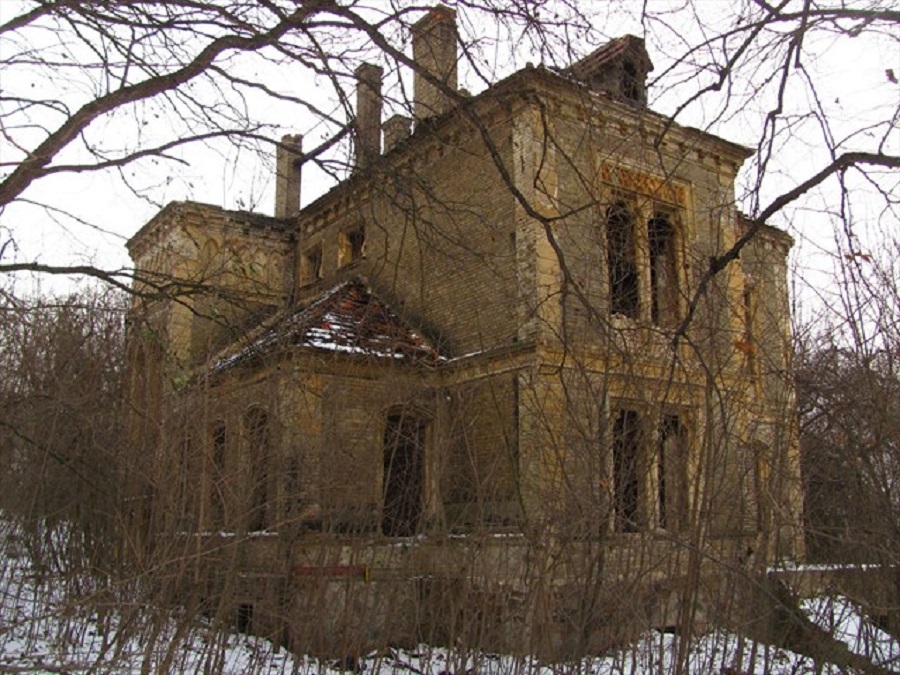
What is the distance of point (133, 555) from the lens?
7.98m

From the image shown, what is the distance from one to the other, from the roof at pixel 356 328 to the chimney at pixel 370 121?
5.59 metres

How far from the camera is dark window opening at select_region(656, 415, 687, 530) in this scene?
6.91 m

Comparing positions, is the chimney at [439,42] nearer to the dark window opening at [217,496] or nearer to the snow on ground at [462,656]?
the dark window opening at [217,496]

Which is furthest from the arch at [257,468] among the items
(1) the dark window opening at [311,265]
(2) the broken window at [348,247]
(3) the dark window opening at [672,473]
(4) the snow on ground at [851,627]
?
(1) the dark window opening at [311,265]

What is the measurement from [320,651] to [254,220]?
53.0ft

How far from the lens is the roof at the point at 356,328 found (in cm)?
1353

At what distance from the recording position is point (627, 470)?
725cm

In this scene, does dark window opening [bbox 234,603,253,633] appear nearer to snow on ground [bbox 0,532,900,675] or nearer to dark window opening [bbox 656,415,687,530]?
snow on ground [bbox 0,532,900,675]

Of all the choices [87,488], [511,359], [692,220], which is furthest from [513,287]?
[87,488]

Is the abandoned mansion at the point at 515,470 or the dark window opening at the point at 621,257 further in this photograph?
the dark window opening at the point at 621,257

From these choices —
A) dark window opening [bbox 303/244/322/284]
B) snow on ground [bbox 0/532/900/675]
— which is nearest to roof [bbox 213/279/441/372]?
dark window opening [bbox 303/244/322/284]

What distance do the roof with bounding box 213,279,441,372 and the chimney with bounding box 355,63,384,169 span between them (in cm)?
559

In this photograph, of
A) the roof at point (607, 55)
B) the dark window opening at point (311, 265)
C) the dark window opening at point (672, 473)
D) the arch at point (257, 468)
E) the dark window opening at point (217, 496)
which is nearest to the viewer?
the roof at point (607, 55)

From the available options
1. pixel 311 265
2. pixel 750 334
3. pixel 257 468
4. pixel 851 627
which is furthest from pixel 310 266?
pixel 851 627
